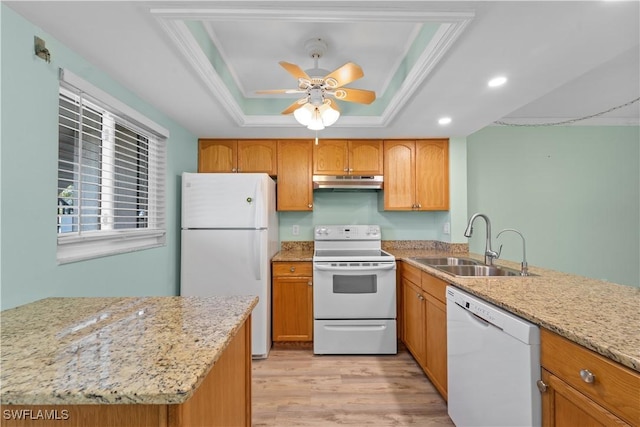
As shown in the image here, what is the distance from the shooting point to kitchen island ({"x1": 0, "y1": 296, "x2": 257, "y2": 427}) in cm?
60

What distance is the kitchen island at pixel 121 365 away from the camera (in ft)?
1.98

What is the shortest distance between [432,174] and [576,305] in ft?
6.97

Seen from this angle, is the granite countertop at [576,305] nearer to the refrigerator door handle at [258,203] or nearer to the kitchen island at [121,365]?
the kitchen island at [121,365]

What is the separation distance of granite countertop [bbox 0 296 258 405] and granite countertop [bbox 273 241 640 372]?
1.09 m

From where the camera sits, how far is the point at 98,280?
1637 mm

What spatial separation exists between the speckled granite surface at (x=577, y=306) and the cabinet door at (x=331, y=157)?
169cm

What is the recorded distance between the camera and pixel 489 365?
1329 mm

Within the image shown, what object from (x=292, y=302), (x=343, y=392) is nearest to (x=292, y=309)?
(x=292, y=302)

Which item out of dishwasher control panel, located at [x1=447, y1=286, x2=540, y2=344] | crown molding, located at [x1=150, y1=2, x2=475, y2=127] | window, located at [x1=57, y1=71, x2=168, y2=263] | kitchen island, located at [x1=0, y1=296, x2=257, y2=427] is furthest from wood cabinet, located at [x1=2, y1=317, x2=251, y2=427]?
crown molding, located at [x1=150, y1=2, x2=475, y2=127]

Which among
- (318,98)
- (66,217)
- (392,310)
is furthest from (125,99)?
(392,310)

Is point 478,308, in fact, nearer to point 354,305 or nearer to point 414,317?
point 414,317

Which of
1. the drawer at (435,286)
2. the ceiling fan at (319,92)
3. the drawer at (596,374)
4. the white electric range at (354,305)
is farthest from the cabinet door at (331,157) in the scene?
the drawer at (596,374)

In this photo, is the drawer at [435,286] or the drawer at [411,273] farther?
the drawer at [411,273]

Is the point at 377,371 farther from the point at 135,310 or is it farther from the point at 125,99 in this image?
the point at 125,99
